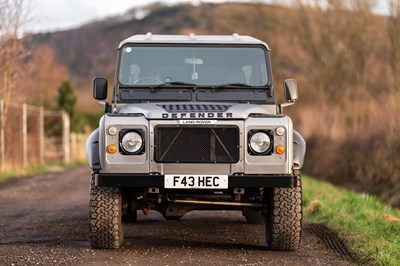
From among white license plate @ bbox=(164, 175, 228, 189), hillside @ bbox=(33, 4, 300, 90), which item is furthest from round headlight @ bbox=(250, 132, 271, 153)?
hillside @ bbox=(33, 4, 300, 90)

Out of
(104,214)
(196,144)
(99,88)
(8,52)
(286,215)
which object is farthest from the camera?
(8,52)

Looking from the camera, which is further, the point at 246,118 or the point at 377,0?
the point at 377,0

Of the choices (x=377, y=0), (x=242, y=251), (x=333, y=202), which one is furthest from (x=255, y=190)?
(x=377, y=0)

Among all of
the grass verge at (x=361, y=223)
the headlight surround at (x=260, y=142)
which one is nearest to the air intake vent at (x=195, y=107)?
the headlight surround at (x=260, y=142)

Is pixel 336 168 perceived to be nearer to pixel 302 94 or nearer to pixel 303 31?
pixel 302 94

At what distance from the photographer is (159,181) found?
8.98m

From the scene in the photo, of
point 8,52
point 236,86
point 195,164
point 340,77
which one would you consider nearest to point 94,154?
point 195,164

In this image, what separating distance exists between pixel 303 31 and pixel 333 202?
106ft

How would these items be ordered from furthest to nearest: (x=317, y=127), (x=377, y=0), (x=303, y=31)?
(x=303, y=31) → (x=377, y=0) → (x=317, y=127)

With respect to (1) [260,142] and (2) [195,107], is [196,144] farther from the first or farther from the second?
(1) [260,142]

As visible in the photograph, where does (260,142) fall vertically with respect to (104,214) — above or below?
above

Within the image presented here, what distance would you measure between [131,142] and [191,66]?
190 centimetres

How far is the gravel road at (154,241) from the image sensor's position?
8656 mm

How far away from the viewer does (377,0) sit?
42938 millimetres
